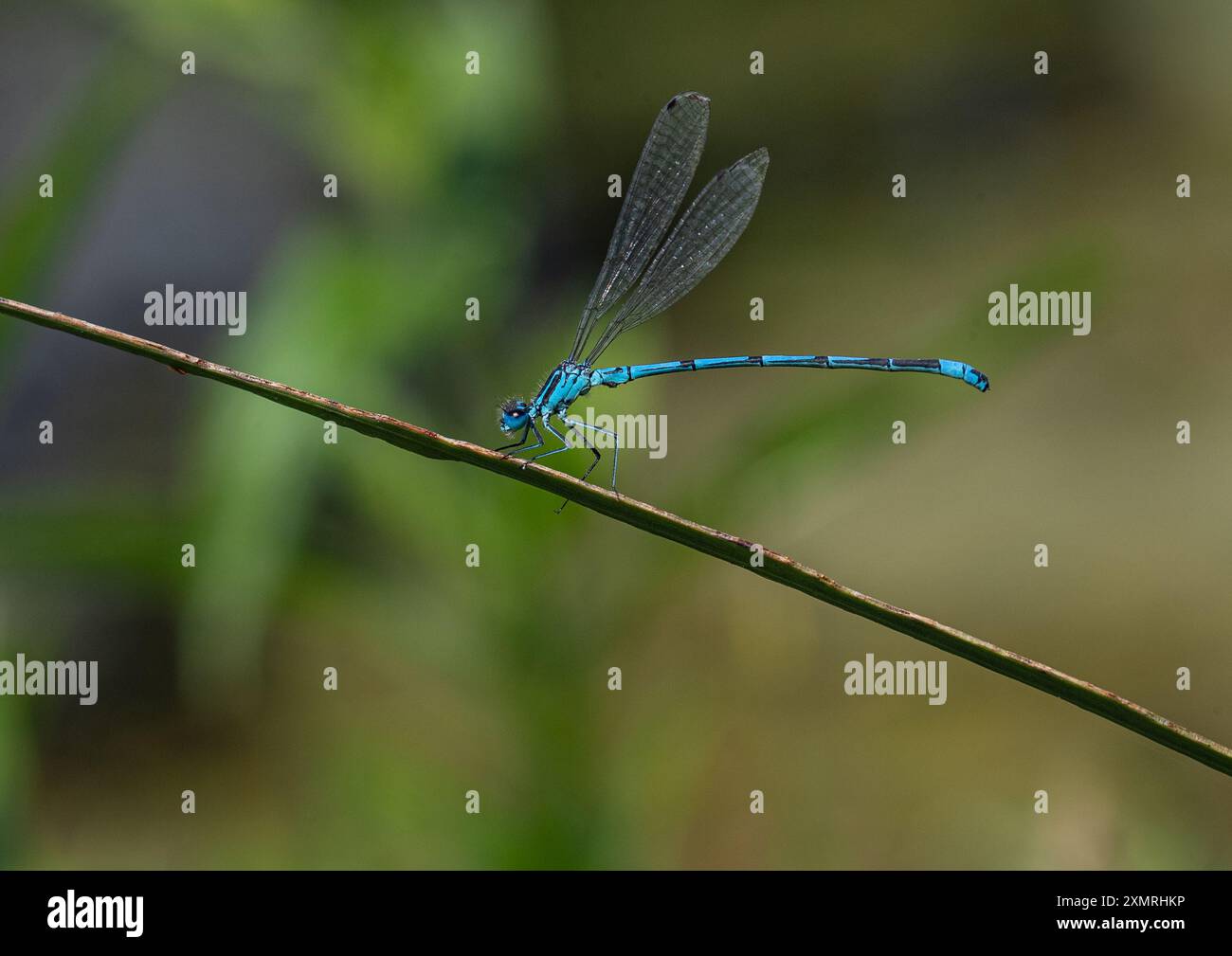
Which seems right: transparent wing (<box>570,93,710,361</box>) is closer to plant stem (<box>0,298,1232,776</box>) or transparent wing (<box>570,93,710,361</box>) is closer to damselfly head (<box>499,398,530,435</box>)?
damselfly head (<box>499,398,530,435</box>)

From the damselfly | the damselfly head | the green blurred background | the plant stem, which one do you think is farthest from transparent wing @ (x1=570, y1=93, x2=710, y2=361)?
the plant stem

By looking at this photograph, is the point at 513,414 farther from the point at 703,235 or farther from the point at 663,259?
the point at 703,235

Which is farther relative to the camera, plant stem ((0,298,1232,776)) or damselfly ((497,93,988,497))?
damselfly ((497,93,988,497))

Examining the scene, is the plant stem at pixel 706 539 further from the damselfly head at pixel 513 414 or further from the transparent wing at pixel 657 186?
the transparent wing at pixel 657 186

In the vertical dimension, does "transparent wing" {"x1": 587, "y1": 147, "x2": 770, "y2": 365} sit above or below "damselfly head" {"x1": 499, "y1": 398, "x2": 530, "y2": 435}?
above

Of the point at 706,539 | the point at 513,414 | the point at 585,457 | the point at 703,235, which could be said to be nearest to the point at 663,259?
the point at 703,235

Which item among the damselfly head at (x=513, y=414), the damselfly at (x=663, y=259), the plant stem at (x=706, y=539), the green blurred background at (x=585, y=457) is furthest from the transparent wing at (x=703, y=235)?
the plant stem at (x=706, y=539)
